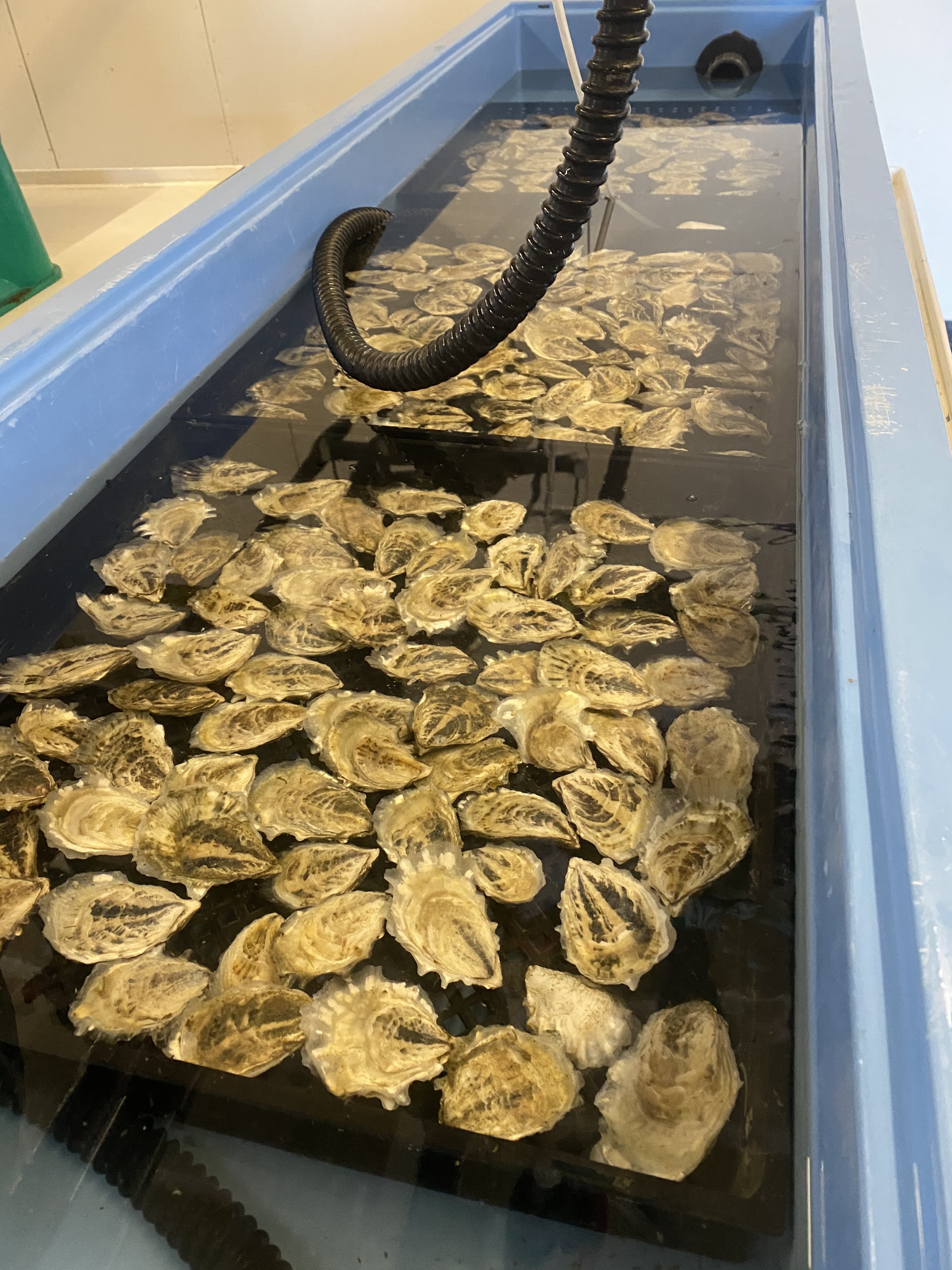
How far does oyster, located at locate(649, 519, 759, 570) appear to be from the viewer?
864 millimetres

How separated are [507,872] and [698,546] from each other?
44 cm

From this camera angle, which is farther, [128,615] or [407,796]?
[128,615]

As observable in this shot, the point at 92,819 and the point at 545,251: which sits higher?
the point at 545,251

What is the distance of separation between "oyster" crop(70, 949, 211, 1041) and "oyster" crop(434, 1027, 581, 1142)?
0.61ft

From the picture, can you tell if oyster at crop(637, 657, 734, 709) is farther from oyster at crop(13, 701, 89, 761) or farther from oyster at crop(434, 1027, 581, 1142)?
oyster at crop(13, 701, 89, 761)

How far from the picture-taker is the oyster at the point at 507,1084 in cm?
48

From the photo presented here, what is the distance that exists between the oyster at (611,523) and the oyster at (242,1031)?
58 cm

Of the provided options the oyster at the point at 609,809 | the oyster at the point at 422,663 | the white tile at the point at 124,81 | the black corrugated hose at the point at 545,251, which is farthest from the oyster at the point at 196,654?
the white tile at the point at 124,81

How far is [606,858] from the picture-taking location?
61 cm

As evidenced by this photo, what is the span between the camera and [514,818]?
65 cm

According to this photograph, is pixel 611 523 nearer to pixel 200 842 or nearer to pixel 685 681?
pixel 685 681

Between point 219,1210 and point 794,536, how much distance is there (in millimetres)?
791

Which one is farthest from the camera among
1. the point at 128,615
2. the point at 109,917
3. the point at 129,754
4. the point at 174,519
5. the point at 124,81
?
the point at 124,81

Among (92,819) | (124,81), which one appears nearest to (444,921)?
(92,819)
